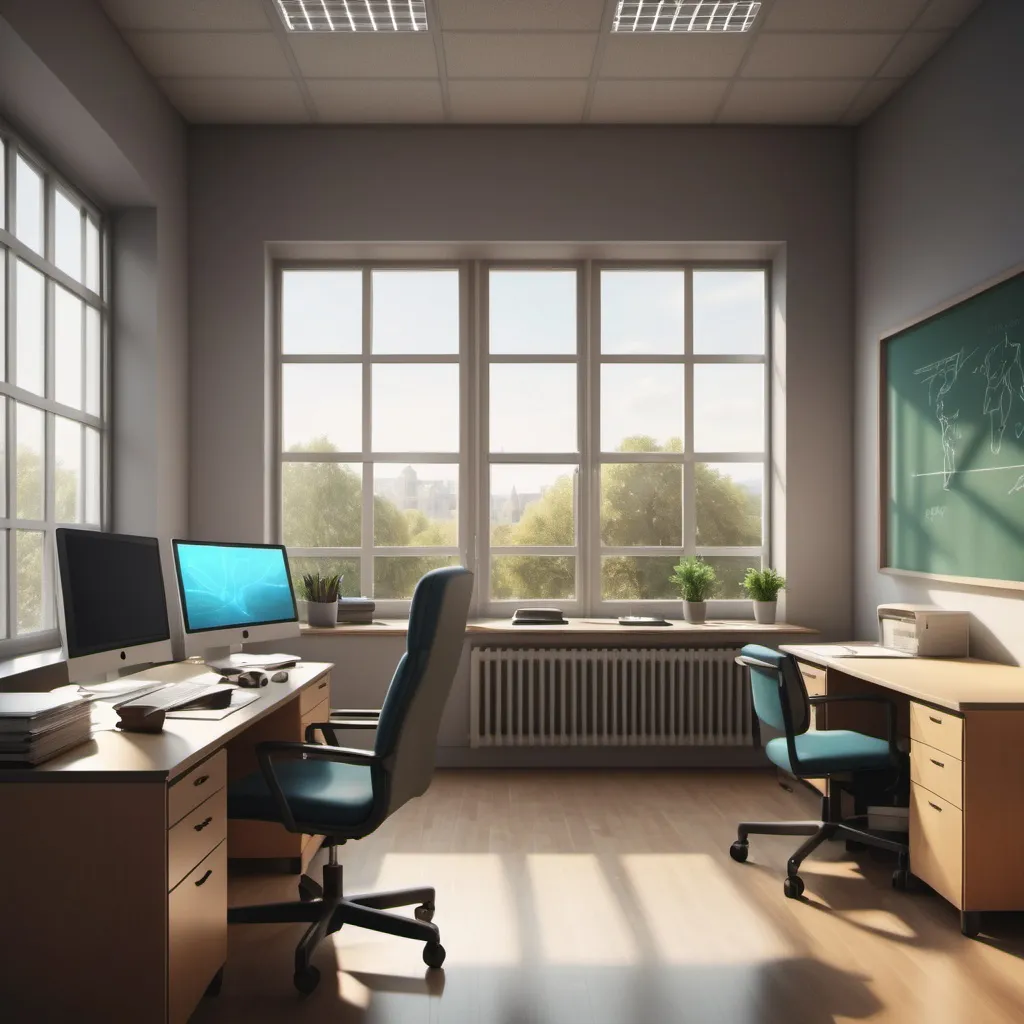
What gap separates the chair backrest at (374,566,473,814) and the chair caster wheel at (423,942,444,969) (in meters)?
0.44

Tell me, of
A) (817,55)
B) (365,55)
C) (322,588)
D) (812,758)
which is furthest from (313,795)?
(817,55)

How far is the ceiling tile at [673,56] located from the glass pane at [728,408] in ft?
5.27

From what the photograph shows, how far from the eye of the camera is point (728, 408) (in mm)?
5426

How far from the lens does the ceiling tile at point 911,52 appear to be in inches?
164

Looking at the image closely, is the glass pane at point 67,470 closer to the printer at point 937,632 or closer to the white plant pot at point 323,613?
the white plant pot at point 323,613

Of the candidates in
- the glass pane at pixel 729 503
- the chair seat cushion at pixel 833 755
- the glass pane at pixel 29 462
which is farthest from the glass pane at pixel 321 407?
the chair seat cushion at pixel 833 755

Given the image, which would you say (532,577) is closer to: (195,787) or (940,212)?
(940,212)

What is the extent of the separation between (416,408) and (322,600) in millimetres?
1231

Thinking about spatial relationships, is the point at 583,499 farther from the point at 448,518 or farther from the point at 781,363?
the point at 781,363

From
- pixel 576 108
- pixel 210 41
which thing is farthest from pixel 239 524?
pixel 576 108

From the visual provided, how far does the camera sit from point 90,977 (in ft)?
6.38

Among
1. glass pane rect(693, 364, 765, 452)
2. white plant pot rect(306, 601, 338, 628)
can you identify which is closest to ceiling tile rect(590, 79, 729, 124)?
glass pane rect(693, 364, 765, 452)

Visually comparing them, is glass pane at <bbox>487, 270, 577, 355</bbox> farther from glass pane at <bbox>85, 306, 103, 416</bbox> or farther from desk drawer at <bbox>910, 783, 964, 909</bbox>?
desk drawer at <bbox>910, 783, 964, 909</bbox>

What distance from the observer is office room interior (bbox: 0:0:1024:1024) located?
2551mm
